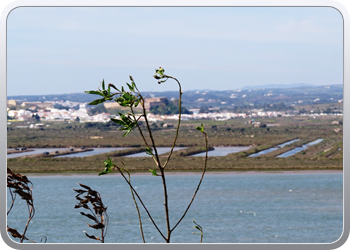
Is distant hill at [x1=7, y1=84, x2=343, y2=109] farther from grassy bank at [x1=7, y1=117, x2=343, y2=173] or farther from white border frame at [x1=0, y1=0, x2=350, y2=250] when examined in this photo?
white border frame at [x1=0, y1=0, x2=350, y2=250]

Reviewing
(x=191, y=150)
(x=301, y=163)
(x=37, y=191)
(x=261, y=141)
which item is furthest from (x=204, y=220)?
(x=261, y=141)

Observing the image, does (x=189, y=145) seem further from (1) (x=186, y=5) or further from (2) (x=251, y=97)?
(2) (x=251, y=97)

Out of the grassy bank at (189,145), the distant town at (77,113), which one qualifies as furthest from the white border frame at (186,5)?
the distant town at (77,113)

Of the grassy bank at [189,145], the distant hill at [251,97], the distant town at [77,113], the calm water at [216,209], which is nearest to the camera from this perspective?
the calm water at [216,209]

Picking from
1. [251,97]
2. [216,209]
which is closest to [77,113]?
[251,97]

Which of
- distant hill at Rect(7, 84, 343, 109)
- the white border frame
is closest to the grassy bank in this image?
distant hill at Rect(7, 84, 343, 109)

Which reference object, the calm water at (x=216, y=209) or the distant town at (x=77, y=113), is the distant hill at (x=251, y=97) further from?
the calm water at (x=216, y=209)

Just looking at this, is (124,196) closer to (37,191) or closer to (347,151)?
(37,191)
